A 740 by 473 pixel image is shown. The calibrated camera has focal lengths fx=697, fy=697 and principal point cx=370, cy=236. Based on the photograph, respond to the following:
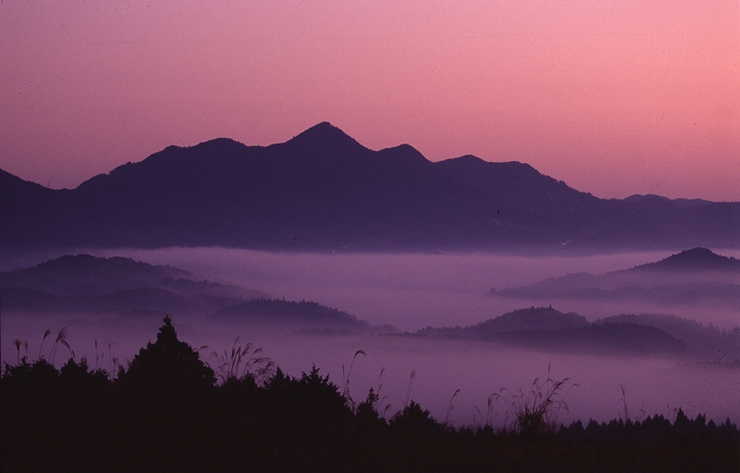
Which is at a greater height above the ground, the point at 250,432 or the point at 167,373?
the point at 167,373

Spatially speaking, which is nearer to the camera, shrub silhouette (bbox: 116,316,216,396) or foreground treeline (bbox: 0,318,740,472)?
foreground treeline (bbox: 0,318,740,472)

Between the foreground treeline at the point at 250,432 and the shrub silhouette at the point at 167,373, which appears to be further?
the shrub silhouette at the point at 167,373

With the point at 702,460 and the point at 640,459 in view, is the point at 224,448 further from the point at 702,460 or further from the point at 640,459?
the point at 702,460

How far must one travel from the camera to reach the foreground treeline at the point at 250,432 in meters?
7.82

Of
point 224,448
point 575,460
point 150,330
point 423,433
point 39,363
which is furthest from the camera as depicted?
point 150,330

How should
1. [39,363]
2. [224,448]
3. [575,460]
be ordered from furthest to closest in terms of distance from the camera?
1. [39,363]
2. [575,460]
3. [224,448]

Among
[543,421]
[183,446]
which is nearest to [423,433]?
[543,421]

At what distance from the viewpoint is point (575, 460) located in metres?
8.58

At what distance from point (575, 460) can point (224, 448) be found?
4252 mm

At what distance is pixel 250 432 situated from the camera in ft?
28.4

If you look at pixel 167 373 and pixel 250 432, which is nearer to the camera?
pixel 250 432

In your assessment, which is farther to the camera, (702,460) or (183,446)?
(702,460)

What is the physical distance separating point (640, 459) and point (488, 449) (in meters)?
1.91

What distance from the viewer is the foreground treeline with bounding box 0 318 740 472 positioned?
7.82m
